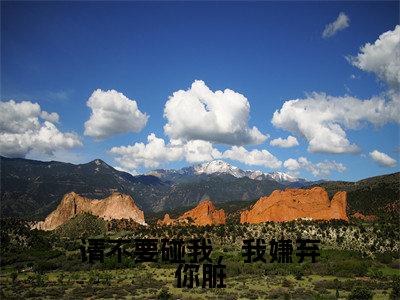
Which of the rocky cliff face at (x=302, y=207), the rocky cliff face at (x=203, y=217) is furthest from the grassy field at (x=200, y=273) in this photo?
the rocky cliff face at (x=203, y=217)

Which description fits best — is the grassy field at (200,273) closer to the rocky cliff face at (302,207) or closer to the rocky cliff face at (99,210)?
the rocky cliff face at (302,207)

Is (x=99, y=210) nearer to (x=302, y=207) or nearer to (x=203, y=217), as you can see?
(x=203, y=217)

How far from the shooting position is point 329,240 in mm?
112125

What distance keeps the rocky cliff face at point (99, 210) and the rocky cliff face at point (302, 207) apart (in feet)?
173

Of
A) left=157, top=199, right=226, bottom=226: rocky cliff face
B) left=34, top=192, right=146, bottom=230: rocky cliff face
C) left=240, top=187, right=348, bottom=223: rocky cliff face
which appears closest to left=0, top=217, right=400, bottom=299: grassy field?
left=240, top=187, right=348, bottom=223: rocky cliff face

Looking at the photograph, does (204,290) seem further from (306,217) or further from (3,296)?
(306,217)

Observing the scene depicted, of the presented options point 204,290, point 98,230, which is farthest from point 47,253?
point 204,290

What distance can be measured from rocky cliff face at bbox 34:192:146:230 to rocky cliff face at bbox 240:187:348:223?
52.7 meters

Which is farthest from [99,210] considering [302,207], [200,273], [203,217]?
[200,273]

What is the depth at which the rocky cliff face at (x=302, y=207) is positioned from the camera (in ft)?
429

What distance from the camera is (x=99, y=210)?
575ft

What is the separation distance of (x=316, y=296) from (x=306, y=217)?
7574 centimetres

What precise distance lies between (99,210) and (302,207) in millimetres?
82134

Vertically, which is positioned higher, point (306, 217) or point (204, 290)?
point (306, 217)
